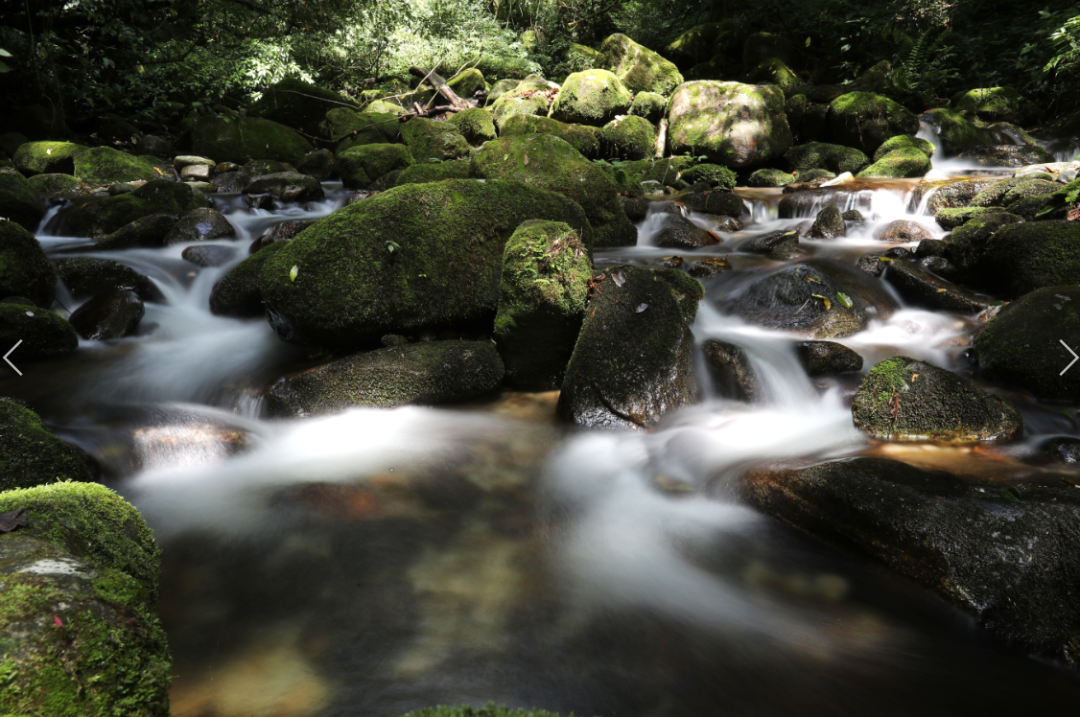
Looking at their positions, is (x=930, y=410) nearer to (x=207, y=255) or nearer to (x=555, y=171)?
(x=555, y=171)

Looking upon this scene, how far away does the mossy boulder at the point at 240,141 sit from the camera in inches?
556

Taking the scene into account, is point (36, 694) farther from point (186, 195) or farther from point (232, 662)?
point (186, 195)

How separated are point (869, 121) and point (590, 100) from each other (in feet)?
23.8

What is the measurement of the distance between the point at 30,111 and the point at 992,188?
19804 mm

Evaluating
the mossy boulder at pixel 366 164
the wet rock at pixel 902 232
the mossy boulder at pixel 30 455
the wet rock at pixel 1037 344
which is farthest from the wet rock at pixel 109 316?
the wet rock at pixel 902 232

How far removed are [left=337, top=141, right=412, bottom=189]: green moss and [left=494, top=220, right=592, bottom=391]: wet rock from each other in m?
8.41

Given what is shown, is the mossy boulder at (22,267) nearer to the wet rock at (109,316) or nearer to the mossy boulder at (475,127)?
the wet rock at (109,316)

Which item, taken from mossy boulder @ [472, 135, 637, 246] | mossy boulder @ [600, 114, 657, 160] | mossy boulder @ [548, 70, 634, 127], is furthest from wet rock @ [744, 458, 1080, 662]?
mossy boulder @ [548, 70, 634, 127]

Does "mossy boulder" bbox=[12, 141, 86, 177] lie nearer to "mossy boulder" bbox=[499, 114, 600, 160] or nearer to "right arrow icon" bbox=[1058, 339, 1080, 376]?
"mossy boulder" bbox=[499, 114, 600, 160]

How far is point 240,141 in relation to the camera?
14188 mm

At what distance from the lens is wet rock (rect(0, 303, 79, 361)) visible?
5.36 metres

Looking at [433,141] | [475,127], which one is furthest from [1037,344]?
[475,127]

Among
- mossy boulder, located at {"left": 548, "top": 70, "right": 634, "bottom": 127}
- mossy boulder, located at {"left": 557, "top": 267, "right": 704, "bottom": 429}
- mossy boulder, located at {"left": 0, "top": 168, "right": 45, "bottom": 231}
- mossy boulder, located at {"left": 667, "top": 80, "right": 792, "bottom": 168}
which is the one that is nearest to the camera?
mossy boulder, located at {"left": 557, "top": 267, "right": 704, "bottom": 429}

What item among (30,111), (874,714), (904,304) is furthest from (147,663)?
(30,111)
